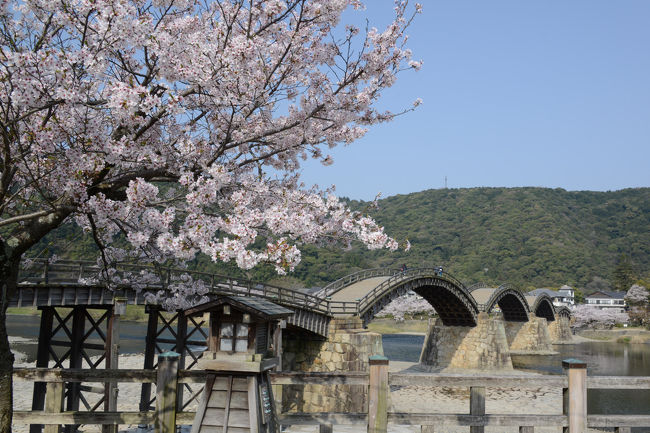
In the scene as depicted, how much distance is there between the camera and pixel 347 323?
22875 millimetres

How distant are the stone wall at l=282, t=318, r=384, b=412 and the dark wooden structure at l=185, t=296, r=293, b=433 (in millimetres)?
14648

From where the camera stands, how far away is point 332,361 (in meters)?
22.1

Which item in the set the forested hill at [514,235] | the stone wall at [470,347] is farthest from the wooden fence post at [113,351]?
the forested hill at [514,235]

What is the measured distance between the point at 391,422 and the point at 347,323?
54.5 feet

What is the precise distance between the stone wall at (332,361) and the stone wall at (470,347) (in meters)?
19.8

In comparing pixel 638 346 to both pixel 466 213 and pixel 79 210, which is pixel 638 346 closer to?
pixel 79 210

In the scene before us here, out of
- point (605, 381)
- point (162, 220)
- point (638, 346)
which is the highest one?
point (162, 220)

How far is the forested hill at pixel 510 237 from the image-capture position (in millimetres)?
103938

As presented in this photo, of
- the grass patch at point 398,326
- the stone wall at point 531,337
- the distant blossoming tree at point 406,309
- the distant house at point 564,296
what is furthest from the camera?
the distant house at point 564,296

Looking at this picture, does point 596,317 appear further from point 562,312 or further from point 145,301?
point 145,301

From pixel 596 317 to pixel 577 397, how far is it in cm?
8339

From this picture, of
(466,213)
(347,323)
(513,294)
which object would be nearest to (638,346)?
(513,294)

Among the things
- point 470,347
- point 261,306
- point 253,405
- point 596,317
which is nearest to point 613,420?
point 253,405

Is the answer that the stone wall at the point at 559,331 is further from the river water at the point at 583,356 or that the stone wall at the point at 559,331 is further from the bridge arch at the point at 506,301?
the bridge arch at the point at 506,301
